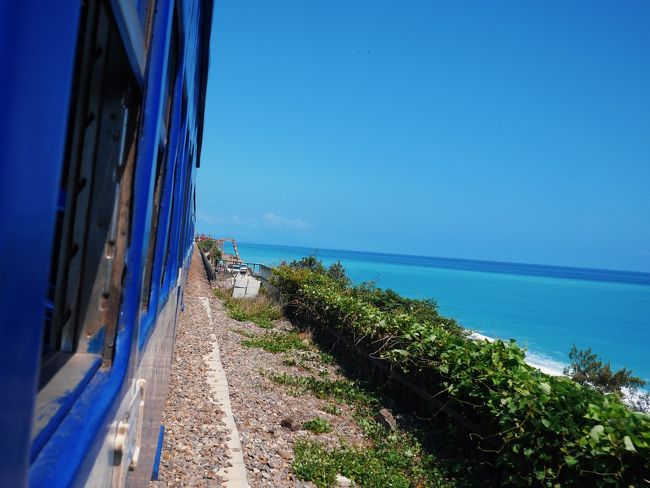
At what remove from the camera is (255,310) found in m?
17.2

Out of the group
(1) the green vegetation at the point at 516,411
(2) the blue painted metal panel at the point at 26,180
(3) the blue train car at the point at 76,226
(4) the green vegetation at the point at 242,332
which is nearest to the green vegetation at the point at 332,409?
(1) the green vegetation at the point at 516,411

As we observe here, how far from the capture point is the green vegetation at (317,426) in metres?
6.90

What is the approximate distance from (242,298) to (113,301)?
18.1 m

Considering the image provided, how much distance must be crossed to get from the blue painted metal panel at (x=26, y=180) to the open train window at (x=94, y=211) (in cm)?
63

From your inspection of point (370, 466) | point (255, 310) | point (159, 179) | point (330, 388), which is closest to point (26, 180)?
point (159, 179)

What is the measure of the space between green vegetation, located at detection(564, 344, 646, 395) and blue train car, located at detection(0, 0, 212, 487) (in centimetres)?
1474

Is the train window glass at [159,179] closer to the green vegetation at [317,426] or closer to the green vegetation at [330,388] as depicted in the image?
the green vegetation at [317,426]

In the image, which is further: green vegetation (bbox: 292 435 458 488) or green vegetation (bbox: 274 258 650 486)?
green vegetation (bbox: 292 435 458 488)

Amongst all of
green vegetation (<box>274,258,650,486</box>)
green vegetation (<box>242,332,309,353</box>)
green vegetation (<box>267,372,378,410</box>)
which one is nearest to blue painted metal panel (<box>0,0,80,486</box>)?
green vegetation (<box>274,258,650,486</box>)

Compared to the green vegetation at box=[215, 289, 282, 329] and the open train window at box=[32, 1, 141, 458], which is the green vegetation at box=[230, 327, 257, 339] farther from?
the open train window at box=[32, 1, 141, 458]

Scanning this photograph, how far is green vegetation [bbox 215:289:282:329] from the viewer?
15820 mm

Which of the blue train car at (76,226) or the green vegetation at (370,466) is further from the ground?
the blue train car at (76,226)

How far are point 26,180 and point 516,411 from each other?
531 centimetres

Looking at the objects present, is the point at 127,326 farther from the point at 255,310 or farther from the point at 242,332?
the point at 255,310
